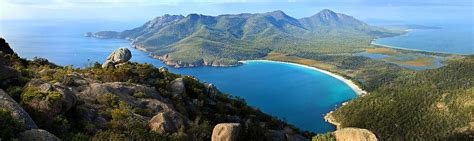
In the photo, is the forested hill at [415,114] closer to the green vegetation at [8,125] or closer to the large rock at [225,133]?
the large rock at [225,133]

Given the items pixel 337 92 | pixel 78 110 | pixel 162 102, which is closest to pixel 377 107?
pixel 337 92

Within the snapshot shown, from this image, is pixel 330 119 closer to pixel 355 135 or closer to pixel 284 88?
pixel 284 88

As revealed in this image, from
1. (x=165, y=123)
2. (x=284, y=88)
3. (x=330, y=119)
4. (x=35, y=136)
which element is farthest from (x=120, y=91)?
(x=284, y=88)

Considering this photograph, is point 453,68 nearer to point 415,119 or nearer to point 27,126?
point 415,119

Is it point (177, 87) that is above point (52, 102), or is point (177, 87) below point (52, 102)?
below

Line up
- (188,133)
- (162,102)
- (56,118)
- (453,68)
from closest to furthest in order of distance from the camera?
(56,118), (188,133), (162,102), (453,68)

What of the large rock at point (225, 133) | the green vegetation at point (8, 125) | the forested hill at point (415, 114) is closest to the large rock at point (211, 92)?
the large rock at point (225, 133)
